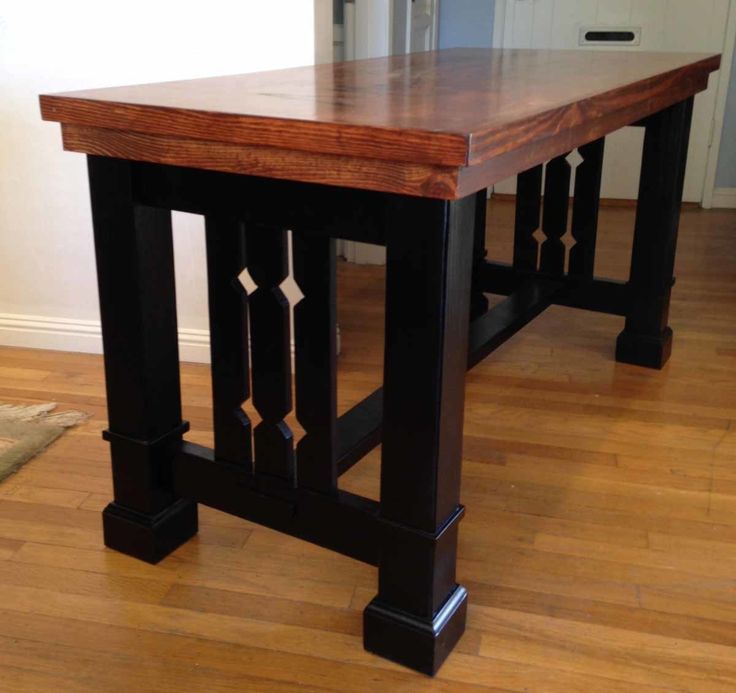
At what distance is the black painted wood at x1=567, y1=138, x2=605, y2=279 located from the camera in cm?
247

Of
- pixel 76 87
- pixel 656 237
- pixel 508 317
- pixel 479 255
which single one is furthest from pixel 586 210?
pixel 76 87

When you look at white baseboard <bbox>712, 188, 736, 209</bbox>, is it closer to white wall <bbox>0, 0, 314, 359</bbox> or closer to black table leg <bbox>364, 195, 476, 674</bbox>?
white wall <bbox>0, 0, 314, 359</bbox>

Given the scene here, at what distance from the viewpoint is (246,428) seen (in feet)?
4.85

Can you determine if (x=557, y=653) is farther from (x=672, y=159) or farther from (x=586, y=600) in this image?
(x=672, y=159)

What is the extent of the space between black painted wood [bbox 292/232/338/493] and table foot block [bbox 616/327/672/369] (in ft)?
4.50

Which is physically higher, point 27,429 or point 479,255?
point 479,255

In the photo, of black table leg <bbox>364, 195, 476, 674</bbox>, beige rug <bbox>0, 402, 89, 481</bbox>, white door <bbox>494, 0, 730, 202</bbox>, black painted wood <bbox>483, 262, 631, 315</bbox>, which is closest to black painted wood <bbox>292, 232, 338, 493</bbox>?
black table leg <bbox>364, 195, 476, 674</bbox>

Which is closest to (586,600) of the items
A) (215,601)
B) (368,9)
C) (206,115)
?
(215,601)

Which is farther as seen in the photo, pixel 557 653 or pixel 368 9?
pixel 368 9

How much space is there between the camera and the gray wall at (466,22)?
4520 mm

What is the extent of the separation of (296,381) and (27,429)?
0.95 metres

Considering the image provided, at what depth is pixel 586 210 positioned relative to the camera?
2.51 metres

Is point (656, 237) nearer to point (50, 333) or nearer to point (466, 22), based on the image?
point (50, 333)

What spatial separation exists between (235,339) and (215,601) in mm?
427
